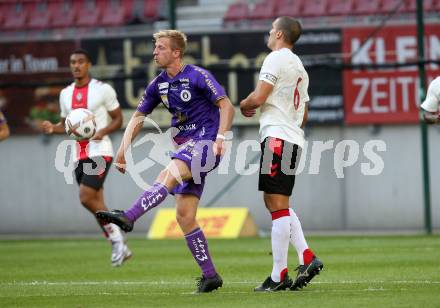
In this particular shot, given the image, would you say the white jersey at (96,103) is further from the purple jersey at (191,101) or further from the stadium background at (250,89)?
the stadium background at (250,89)

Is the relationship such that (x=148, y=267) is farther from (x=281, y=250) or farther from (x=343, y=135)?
(x=343, y=135)

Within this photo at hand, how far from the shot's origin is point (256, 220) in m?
21.5

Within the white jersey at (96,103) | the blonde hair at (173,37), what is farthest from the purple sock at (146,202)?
the white jersey at (96,103)

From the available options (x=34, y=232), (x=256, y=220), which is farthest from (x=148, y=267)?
(x=34, y=232)

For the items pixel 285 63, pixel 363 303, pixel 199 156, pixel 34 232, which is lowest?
pixel 34 232

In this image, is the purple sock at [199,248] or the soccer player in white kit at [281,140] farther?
the purple sock at [199,248]

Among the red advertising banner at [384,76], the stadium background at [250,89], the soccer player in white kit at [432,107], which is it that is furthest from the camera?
the stadium background at [250,89]

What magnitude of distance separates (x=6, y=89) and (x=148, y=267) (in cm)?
1052

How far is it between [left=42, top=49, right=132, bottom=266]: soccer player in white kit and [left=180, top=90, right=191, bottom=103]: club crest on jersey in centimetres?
→ 412

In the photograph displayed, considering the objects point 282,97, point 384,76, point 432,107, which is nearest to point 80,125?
point 282,97

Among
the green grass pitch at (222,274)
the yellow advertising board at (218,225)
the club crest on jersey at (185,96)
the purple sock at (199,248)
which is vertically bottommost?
the yellow advertising board at (218,225)

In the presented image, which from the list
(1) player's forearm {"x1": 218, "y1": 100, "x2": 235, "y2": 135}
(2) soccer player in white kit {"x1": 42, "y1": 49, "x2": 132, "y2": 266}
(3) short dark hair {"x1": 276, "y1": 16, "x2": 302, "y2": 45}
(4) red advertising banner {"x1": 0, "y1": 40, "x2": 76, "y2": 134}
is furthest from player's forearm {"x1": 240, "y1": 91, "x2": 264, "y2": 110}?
(4) red advertising banner {"x1": 0, "y1": 40, "x2": 76, "y2": 134}

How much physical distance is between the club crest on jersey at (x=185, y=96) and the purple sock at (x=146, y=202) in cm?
88

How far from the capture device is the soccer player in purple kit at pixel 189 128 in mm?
8984
